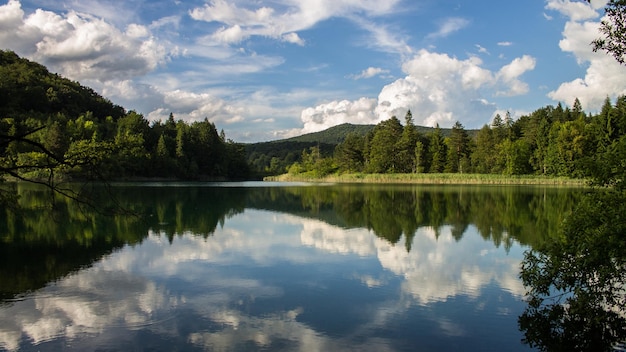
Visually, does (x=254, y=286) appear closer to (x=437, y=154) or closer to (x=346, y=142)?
(x=437, y=154)

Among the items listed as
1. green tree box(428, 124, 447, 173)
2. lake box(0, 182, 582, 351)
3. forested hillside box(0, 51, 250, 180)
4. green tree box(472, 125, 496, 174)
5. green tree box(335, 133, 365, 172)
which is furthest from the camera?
green tree box(335, 133, 365, 172)

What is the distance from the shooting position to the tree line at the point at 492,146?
2532 inches

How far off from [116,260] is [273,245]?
5.38 m

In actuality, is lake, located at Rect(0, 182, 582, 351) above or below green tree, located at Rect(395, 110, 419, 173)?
below

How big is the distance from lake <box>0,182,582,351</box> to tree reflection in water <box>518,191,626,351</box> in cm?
55

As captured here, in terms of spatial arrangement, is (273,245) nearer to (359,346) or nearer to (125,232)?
(125,232)

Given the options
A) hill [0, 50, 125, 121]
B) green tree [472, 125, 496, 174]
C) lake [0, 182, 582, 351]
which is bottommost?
lake [0, 182, 582, 351]

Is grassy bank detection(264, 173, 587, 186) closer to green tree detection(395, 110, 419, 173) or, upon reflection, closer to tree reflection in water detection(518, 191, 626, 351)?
green tree detection(395, 110, 419, 173)

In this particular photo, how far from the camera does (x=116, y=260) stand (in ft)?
42.9

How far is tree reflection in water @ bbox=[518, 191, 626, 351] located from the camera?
729 centimetres

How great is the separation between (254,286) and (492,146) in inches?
2957

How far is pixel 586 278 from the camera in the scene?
8039 millimetres

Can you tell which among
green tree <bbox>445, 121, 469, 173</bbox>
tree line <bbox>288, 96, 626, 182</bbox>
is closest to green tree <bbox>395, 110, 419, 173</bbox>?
tree line <bbox>288, 96, 626, 182</bbox>

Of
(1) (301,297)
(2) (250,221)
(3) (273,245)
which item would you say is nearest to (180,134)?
(2) (250,221)
